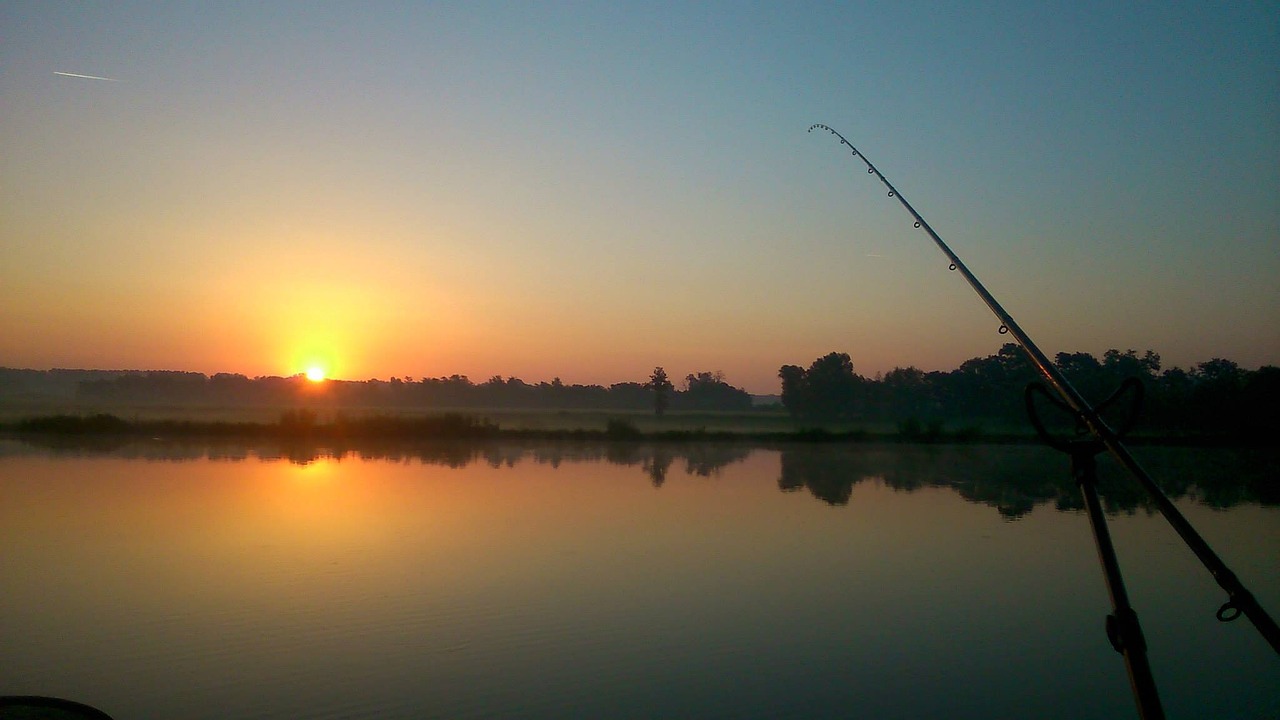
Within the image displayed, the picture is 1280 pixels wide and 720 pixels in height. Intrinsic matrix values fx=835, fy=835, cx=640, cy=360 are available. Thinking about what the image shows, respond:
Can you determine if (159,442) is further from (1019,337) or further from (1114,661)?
(1019,337)

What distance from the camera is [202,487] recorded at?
17.1 meters

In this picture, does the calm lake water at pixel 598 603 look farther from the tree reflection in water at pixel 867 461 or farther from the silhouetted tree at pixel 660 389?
the silhouetted tree at pixel 660 389

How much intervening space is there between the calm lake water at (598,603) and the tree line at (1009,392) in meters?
12.4

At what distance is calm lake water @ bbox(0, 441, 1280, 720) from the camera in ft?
20.1

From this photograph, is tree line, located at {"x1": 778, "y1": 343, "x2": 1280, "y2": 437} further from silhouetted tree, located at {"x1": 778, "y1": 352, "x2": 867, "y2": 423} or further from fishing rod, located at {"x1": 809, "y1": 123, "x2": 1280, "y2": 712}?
fishing rod, located at {"x1": 809, "y1": 123, "x2": 1280, "y2": 712}

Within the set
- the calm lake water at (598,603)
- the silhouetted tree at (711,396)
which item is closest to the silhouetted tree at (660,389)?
the silhouetted tree at (711,396)

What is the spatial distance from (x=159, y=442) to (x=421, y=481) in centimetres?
1678

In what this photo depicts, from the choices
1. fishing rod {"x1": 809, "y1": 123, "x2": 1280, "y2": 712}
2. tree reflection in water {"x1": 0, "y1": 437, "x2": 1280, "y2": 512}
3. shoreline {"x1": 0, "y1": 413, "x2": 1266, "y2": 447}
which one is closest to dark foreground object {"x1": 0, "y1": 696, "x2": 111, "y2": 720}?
fishing rod {"x1": 809, "y1": 123, "x2": 1280, "y2": 712}

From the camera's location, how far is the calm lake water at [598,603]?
6117 millimetres

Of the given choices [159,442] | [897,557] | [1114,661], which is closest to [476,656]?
[1114,661]

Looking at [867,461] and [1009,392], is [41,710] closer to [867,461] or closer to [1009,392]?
[867,461]

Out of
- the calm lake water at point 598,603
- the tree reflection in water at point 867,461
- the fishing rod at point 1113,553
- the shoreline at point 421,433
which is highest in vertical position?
the fishing rod at point 1113,553

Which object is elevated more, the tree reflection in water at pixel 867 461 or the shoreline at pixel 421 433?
the shoreline at pixel 421 433

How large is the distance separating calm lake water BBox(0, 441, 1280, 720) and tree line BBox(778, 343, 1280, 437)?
12448 mm
